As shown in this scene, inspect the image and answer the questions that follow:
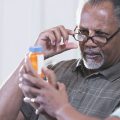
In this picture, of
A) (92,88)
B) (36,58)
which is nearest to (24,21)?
(92,88)

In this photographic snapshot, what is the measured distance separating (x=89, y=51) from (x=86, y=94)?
21 centimetres

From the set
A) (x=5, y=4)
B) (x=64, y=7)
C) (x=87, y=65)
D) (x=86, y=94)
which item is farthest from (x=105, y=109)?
(x=5, y=4)

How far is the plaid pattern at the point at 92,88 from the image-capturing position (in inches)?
63.9

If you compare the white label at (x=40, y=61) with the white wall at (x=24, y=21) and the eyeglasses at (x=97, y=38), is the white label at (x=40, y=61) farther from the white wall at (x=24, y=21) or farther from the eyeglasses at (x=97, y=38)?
the white wall at (x=24, y=21)

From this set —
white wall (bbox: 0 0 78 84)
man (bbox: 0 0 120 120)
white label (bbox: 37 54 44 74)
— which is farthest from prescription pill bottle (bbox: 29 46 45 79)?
white wall (bbox: 0 0 78 84)

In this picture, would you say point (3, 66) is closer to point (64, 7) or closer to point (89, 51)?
point (64, 7)

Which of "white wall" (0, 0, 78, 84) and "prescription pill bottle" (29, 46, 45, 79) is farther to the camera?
"white wall" (0, 0, 78, 84)

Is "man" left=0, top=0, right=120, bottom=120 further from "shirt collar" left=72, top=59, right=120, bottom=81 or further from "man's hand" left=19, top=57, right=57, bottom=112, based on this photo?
"man's hand" left=19, top=57, right=57, bottom=112

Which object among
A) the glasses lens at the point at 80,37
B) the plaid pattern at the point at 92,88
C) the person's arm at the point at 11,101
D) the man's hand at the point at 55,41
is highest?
the glasses lens at the point at 80,37

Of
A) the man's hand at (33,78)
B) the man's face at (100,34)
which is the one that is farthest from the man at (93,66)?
the man's hand at (33,78)

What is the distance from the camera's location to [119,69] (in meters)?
1.75

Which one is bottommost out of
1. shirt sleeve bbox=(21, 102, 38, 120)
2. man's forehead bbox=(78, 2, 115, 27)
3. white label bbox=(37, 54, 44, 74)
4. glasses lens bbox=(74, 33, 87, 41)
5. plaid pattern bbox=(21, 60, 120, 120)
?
shirt sleeve bbox=(21, 102, 38, 120)

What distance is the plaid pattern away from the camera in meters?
1.62

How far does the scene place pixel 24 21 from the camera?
2.35 meters
